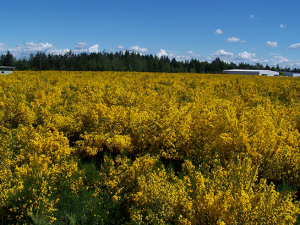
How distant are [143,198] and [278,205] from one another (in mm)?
1903

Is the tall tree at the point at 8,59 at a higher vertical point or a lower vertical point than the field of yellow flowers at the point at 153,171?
higher

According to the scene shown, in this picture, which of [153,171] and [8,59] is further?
[8,59]

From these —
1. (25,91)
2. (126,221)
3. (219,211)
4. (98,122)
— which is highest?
(25,91)

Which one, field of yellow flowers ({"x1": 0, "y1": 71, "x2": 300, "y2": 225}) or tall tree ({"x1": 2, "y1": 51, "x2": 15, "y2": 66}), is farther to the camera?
tall tree ({"x1": 2, "y1": 51, "x2": 15, "y2": 66})

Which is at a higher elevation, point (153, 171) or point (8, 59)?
point (8, 59)

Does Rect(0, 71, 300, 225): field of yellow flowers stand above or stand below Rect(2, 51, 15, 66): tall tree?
below

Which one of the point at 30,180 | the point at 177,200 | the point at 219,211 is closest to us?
the point at 219,211

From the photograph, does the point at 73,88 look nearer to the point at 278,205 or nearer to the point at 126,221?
the point at 126,221

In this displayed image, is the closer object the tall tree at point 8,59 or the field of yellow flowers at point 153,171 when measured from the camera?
the field of yellow flowers at point 153,171

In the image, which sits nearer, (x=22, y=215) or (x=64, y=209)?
(x=22, y=215)

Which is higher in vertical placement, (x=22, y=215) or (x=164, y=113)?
(x=164, y=113)

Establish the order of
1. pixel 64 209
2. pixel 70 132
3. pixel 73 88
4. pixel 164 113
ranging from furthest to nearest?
1. pixel 73 88
2. pixel 70 132
3. pixel 164 113
4. pixel 64 209

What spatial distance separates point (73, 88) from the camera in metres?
16.5

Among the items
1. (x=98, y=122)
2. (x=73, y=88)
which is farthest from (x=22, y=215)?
(x=73, y=88)
